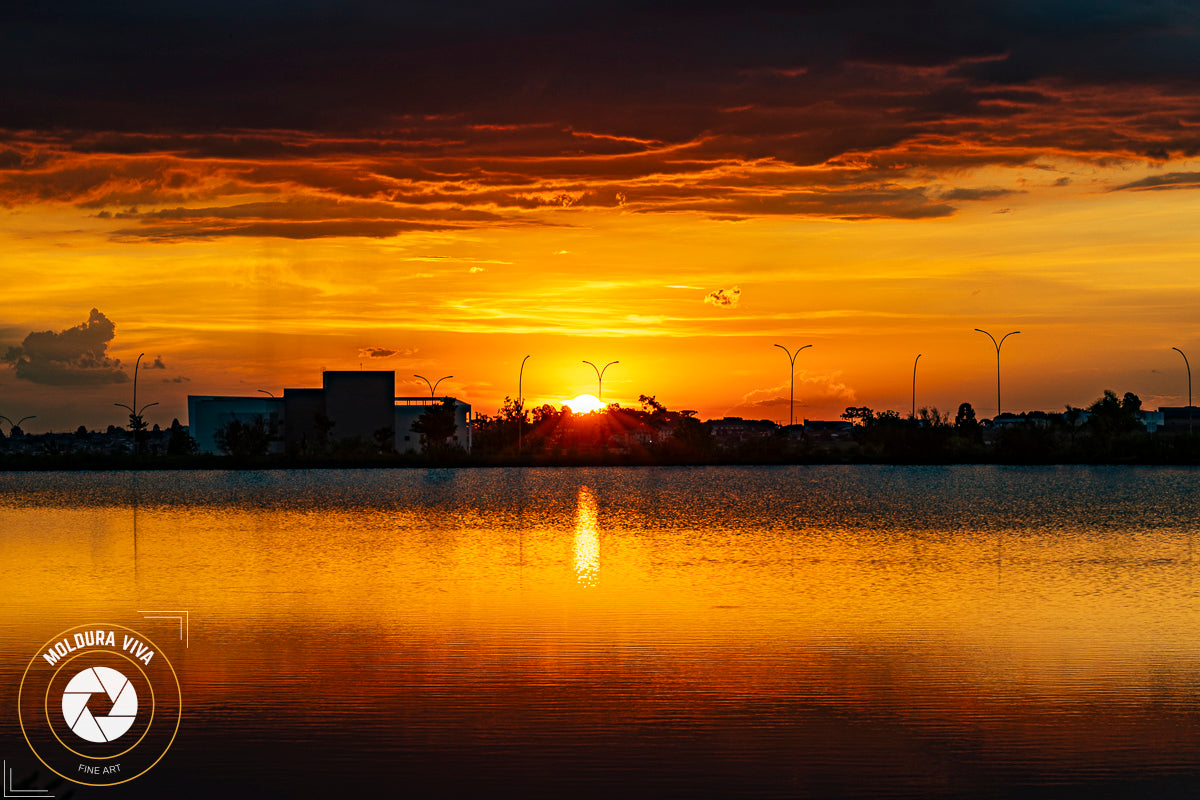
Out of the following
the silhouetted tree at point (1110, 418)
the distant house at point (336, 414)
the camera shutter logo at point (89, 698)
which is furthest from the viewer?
the distant house at point (336, 414)

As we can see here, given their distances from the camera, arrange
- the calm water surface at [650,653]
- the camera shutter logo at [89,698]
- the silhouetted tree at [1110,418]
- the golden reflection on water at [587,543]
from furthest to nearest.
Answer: the silhouetted tree at [1110,418]
the golden reflection on water at [587,543]
the camera shutter logo at [89,698]
the calm water surface at [650,653]

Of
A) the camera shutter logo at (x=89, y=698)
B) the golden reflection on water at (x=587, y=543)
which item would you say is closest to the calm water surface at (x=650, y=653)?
the golden reflection on water at (x=587, y=543)

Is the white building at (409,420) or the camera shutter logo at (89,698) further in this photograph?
the white building at (409,420)

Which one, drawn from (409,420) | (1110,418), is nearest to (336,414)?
(409,420)

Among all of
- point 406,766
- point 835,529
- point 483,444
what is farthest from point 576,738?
point 483,444

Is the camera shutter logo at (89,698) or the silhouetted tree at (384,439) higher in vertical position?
the silhouetted tree at (384,439)

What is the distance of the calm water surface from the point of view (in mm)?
11828

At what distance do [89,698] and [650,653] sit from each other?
8139mm

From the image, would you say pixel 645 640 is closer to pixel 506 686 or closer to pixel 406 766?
pixel 506 686

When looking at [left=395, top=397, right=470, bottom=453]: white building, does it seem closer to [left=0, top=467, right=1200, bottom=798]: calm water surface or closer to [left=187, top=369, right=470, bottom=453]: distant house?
[left=187, top=369, right=470, bottom=453]: distant house

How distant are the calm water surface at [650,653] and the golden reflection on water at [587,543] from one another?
0.81ft

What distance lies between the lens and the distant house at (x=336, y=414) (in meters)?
141

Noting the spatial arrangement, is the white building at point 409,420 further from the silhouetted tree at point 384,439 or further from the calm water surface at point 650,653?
the calm water surface at point 650,653

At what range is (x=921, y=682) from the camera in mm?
15664
